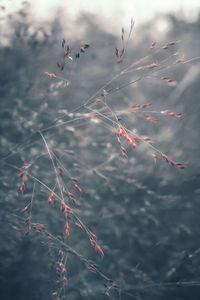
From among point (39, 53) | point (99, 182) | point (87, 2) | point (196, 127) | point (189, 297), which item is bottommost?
point (189, 297)

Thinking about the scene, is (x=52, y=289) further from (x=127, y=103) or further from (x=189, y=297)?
(x=127, y=103)

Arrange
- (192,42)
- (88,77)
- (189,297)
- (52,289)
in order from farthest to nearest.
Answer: (192,42) → (88,77) → (189,297) → (52,289)

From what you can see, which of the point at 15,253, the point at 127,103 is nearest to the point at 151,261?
the point at 15,253

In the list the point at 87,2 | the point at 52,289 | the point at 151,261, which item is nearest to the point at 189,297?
the point at 151,261

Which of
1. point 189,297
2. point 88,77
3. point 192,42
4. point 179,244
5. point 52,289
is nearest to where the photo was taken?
point 52,289

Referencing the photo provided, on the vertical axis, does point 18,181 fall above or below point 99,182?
above

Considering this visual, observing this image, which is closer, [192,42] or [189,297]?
[189,297]

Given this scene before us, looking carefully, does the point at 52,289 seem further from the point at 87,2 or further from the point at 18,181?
the point at 87,2
